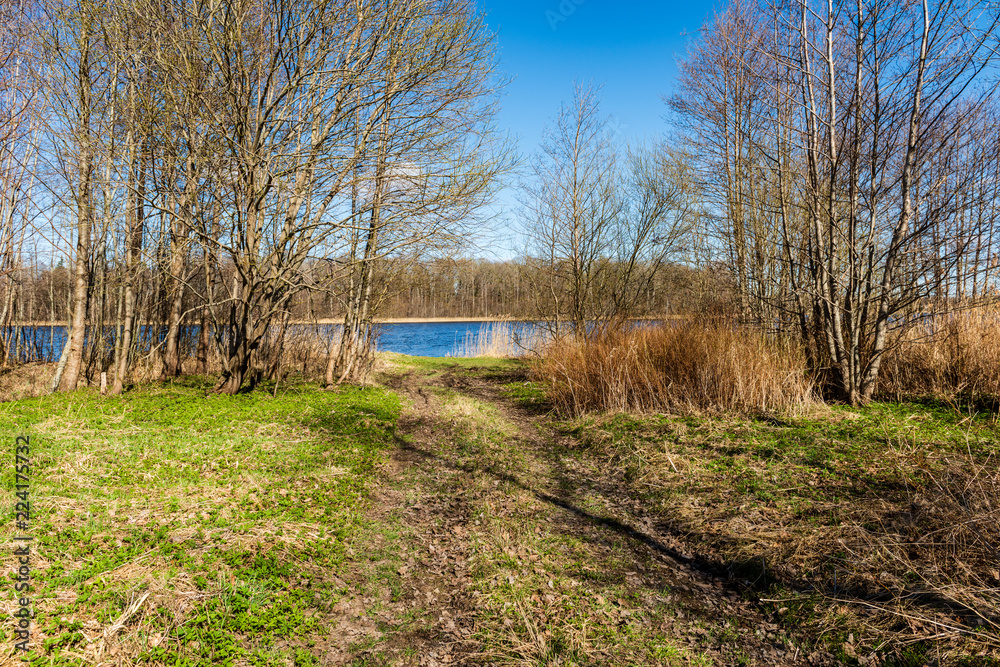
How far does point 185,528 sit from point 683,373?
604 cm

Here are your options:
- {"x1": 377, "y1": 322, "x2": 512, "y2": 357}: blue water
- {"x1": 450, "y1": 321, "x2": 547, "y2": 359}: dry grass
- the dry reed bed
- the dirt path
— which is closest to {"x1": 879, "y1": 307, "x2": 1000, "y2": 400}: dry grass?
the dry reed bed

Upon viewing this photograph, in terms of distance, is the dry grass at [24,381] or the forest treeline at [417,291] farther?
the forest treeline at [417,291]

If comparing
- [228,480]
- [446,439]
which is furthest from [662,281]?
[228,480]

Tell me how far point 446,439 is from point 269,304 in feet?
12.5

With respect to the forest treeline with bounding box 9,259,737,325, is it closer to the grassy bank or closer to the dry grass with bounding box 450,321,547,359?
the dry grass with bounding box 450,321,547,359

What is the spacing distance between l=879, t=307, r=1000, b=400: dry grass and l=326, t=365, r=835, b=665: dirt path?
465 centimetres

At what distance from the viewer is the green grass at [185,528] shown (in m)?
2.22

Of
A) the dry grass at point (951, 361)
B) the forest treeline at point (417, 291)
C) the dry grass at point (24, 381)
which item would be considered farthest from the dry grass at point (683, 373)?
the dry grass at point (24, 381)

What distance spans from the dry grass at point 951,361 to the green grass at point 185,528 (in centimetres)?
708

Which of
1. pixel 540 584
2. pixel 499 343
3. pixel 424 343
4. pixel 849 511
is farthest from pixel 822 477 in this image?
pixel 424 343

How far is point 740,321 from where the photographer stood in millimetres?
8062

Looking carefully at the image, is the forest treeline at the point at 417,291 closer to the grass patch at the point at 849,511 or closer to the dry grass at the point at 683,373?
the dry grass at the point at 683,373

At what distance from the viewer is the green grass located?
2225 millimetres

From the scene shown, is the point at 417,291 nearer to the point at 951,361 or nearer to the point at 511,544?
the point at 511,544
